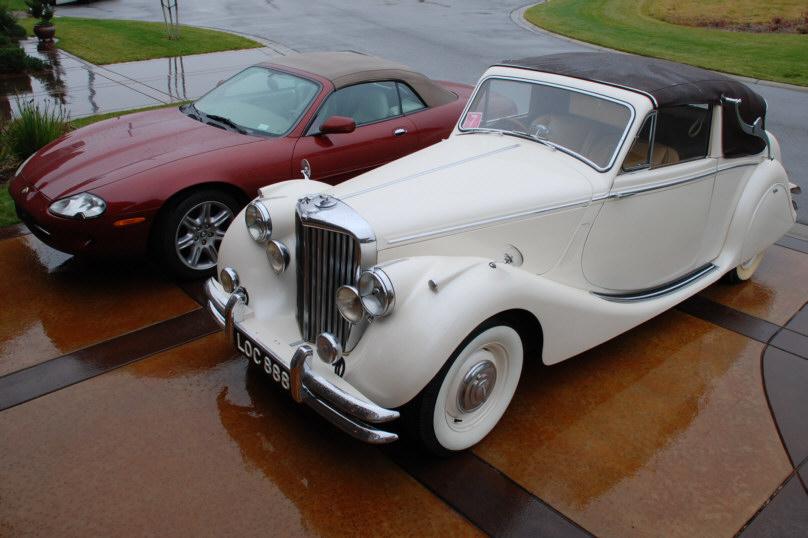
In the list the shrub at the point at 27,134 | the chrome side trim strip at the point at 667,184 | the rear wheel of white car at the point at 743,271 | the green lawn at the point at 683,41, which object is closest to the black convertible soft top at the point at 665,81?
the chrome side trim strip at the point at 667,184

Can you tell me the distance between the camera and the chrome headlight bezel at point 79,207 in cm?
416

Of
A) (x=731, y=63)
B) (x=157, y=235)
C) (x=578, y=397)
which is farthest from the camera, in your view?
(x=731, y=63)

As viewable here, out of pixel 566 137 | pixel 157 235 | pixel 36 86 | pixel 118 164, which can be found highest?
pixel 566 137

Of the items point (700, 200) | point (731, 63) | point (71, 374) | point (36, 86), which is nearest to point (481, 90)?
point (700, 200)

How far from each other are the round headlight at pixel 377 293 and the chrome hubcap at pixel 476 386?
57 centimetres

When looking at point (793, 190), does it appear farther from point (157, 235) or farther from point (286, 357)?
point (157, 235)

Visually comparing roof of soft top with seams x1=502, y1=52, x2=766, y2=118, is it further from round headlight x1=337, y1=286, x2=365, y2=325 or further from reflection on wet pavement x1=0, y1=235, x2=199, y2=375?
reflection on wet pavement x1=0, y1=235, x2=199, y2=375

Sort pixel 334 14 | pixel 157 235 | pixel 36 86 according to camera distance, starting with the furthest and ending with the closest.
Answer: pixel 334 14
pixel 36 86
pixel 157 235

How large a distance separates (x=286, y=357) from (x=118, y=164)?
241 cm

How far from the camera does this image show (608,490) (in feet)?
9.75

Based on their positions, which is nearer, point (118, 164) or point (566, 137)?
point (566, 137)

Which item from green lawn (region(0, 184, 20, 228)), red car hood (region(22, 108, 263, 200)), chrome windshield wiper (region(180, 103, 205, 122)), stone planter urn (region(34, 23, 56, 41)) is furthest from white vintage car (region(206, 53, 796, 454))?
stone planter urn (region(34, 23, 56, 41))

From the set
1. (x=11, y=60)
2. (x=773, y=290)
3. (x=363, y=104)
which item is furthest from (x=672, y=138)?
(x=11, y=60)

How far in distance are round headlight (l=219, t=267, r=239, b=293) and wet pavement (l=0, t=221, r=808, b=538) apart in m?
0.58
